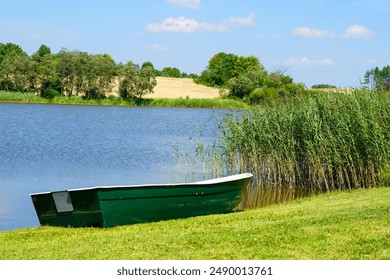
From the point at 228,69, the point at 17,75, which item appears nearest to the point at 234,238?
the point at 17,75

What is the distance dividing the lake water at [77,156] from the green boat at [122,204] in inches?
109

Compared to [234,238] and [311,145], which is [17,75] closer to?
[311,145]

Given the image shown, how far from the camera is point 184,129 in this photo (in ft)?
150

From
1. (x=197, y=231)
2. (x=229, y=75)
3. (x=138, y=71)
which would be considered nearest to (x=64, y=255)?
(x=197, y=231)

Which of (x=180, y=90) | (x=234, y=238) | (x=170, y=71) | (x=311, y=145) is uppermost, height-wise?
(x=170, y=71)

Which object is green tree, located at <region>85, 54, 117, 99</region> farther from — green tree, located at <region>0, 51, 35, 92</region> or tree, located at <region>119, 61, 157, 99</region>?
green tree, located at <region>0, 51, 35, 92</region>

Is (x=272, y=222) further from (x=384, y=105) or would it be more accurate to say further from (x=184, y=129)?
(x=184, y=129)

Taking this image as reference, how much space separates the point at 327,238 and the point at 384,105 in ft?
32.4

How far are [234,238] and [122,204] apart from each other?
340cm

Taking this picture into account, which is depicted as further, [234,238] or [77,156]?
[77,156]

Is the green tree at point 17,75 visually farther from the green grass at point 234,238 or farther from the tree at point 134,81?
the green grass at point 234,238

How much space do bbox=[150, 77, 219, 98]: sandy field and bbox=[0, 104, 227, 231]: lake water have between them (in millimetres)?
37136

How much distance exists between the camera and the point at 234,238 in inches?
360
